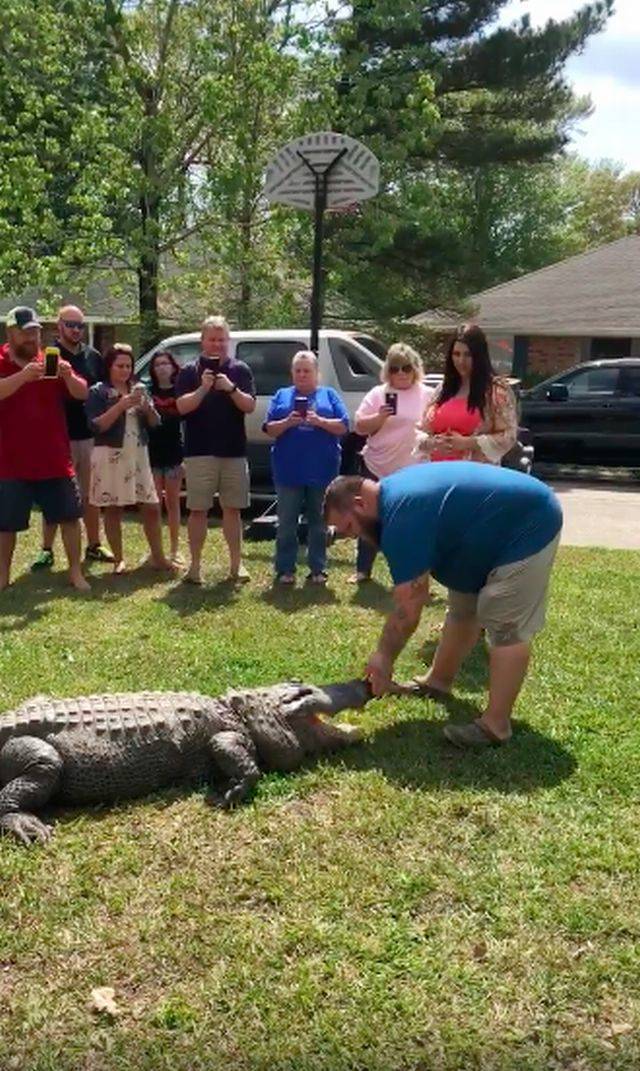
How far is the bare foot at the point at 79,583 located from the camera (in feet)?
23.7

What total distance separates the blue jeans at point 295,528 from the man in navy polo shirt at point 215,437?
11.8 inches

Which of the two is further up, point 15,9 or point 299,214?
point 15,9

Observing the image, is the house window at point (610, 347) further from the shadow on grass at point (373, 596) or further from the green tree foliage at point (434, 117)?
the shadow on grass at point (373, 596)

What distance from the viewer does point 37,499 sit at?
705 centimetres

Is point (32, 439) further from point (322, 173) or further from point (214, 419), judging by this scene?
point (322, 173)

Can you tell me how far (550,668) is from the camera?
5.59 meters

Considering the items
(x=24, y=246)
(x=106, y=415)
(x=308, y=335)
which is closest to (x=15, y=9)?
(x=24, y=246)

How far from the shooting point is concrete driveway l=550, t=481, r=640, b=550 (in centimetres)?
1009

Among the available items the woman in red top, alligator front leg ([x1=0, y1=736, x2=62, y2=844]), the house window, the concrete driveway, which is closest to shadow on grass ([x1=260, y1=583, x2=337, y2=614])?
the woman in red top

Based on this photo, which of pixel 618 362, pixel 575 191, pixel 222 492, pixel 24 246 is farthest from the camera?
pixel 575 191

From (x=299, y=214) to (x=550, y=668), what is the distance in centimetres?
1009

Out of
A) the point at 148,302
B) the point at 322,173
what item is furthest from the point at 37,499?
the point at 148,302

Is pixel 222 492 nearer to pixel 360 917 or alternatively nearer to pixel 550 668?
pixel 550 668

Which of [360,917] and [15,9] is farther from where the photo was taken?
[15,9]
